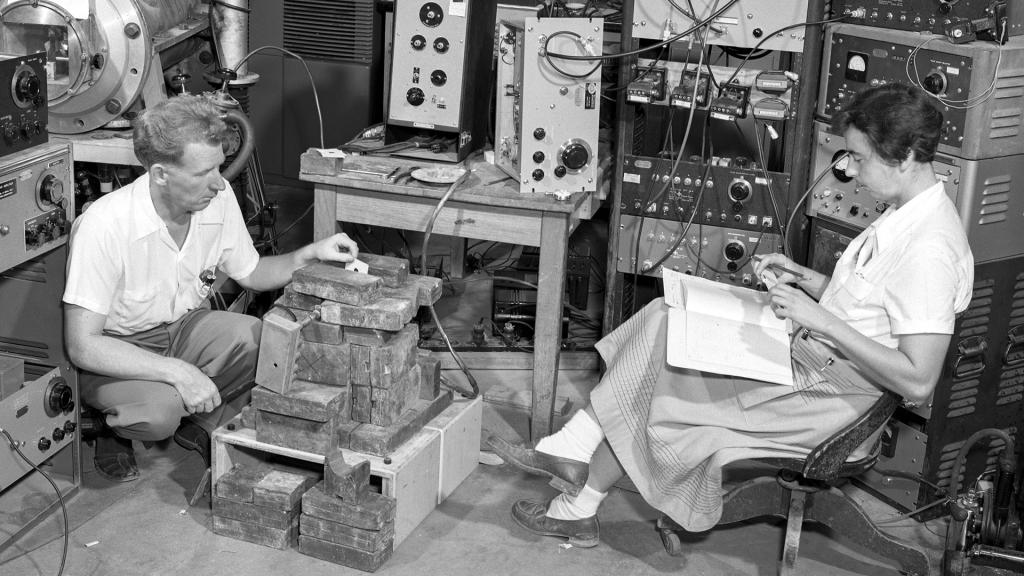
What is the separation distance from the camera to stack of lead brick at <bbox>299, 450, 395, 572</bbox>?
2.71 m

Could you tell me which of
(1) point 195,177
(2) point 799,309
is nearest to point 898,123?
(2) point 799,309

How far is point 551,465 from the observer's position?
2.89m

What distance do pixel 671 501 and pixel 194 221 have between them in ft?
4.74

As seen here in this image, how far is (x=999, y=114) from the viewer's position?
9.53 feet

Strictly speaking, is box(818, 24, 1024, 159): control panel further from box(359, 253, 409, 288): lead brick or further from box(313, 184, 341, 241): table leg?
box(313, 184, 341, 241): table leg

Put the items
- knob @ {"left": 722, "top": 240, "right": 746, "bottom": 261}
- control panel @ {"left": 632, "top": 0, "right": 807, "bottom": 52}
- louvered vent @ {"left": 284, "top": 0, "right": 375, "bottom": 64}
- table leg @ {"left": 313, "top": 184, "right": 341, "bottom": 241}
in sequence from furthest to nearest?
louvered vent @ {"left": 284, "top": 0, "right": 375, "bottom": 64} → knob @ {"left": 722, "top": 240, "right": 746, "bottom": 261} → table leg @ {"left": 313, "top": 184, "right": 341, "bottom": 241} → control panel @ {"left": 632, "top": 0, "right": 807, "bottom": 52}

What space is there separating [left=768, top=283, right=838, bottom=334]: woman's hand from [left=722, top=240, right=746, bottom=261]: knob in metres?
1.00

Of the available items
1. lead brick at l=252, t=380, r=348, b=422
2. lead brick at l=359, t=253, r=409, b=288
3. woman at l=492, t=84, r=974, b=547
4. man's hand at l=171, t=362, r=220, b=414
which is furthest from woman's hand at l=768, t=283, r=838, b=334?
man's hand at l=171, t=362, r=220, b=414

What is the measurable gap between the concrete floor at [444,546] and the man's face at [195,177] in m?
0.80

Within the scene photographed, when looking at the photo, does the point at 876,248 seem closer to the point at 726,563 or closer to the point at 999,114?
the point at 999,114

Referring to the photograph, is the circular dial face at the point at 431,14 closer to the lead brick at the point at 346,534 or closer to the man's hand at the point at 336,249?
the man's hand at the point at 336,249

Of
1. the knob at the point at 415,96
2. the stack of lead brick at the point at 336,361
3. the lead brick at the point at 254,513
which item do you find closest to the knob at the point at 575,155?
→ the knob at the point at 415,96

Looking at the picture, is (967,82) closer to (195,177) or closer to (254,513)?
(195,177)

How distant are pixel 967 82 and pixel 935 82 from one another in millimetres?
94
